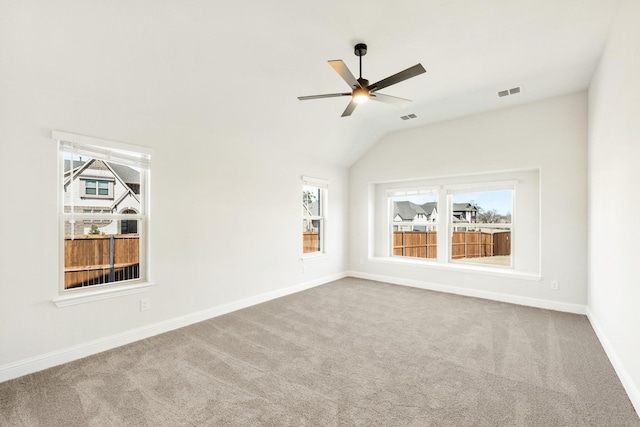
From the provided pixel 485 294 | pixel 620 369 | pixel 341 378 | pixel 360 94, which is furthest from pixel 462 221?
pixel 341 378

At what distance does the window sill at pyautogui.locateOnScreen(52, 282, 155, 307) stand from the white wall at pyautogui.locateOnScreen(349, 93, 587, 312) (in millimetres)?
4304

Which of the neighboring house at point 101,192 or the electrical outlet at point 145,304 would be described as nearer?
the neighboring house at point 101,192

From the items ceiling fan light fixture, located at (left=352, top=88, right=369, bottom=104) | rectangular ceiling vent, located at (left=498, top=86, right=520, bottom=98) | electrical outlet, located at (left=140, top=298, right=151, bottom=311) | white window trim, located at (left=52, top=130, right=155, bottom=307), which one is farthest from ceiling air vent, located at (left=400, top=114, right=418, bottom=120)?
electrical outlet, located at (left=140, top=298, right=151, bottom=311)

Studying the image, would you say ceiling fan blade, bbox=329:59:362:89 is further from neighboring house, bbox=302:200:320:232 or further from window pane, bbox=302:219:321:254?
window pane, bbox=302:219:321:254

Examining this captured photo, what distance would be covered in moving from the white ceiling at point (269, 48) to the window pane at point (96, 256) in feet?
4.41

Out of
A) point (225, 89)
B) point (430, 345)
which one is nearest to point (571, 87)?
point (430, 345)

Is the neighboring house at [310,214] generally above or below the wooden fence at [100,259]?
above

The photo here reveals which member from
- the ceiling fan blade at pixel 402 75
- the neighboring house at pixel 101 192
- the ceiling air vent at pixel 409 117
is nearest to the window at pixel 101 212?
the neighboring house at pixel 101 192

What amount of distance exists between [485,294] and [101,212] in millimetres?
5398

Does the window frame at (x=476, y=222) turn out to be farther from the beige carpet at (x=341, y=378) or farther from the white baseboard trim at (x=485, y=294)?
the beige carpet at (x=341, y=378)

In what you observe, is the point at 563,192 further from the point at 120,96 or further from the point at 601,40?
the point at 120,96

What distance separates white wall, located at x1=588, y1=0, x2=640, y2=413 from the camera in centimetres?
209

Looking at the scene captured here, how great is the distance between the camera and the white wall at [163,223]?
2.43 meters

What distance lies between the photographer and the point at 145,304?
127 inches
